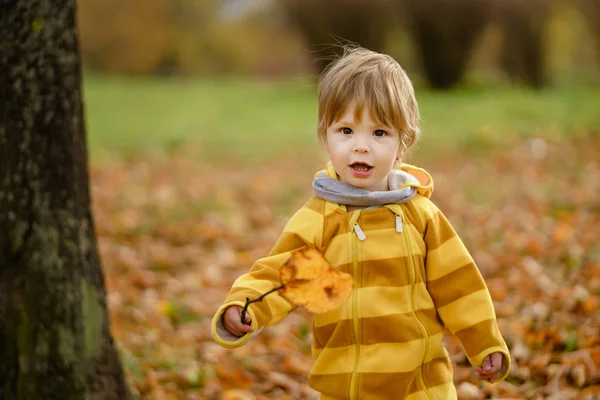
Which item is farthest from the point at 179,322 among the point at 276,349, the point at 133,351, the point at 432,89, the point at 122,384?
the point at 432,89

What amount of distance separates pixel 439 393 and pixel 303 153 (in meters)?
8.49

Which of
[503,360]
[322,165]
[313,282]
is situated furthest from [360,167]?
[322,165]

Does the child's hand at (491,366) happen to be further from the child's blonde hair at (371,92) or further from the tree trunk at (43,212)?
the tree trunk at (43,212)

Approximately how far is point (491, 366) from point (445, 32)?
14894 millimetres

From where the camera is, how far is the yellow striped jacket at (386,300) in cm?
212

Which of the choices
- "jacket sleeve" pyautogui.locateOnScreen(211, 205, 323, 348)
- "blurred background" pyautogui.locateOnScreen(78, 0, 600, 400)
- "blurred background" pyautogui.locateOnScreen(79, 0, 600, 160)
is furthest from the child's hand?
"blurred background" pyautogui.locateOnScreen(79, 0, 600, 160)

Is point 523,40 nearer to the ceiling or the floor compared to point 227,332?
nearer to the ceiling

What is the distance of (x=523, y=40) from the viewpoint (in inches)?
616

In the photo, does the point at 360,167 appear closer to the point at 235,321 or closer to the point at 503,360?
the point at 235,321

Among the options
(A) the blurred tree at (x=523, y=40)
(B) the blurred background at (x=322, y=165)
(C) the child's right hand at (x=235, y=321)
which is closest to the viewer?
(C) the child's right hand at (x=235, y=321)

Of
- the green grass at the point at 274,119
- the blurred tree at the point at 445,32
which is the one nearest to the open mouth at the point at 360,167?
the green grass at the point at 274,119

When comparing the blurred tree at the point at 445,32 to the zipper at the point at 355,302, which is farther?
the blurred tree at the point at 445,32

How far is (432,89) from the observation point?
53.9 ft

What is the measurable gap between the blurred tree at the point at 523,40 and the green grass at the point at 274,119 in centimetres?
72
